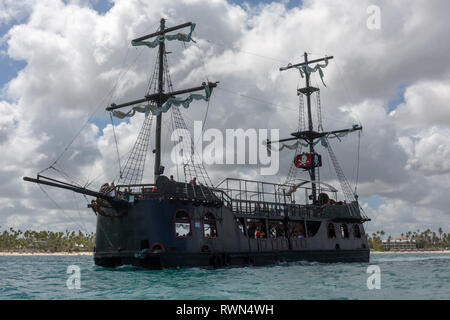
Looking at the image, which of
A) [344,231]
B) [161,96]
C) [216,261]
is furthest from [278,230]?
[161,96]

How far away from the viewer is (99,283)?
55.2 feet

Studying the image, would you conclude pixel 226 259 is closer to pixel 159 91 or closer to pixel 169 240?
pixel 169 240

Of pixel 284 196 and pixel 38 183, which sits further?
pixel 284 196

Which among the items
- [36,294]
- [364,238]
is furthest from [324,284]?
[364,238]

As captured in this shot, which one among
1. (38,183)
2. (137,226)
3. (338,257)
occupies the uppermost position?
(38,183)

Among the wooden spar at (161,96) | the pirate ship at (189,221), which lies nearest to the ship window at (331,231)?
the pirate ship at (189,221)

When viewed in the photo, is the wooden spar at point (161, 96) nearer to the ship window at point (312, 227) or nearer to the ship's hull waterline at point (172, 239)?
the ship's hull waterline at point (172, 239)

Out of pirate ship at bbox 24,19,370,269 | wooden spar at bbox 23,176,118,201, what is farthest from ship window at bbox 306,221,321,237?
wooden spar at bbox 23,176,118,201

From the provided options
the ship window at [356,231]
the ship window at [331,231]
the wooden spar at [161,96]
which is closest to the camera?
the wooden spar at [161,96]

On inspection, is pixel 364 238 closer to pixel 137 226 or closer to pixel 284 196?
pixel 284 196

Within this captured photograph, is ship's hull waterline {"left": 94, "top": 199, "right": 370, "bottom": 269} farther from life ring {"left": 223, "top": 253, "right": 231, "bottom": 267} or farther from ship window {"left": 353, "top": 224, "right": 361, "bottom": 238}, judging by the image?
ship window {"left": 353, "top": 224, "right": 361, "bottom": 238}
